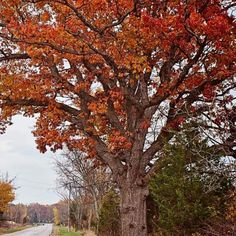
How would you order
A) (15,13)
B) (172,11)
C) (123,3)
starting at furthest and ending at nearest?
1. (15,13)
2. (172,11)
3. (123,3)

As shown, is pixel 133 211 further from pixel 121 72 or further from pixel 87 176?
pixel 87 176

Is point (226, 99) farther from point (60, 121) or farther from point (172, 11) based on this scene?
point (60, 121)

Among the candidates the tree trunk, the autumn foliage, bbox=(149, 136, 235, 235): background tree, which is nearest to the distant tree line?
bbox=(149, 136, 235, 235): background tree

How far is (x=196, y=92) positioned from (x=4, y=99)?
5.68m

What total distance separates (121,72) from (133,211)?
3962 mm

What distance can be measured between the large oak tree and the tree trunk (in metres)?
0.03

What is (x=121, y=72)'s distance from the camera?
11922mm

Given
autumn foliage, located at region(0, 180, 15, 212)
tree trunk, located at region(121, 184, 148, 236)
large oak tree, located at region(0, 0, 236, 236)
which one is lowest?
tree trunk, located at region(121, 184, 148, 236)

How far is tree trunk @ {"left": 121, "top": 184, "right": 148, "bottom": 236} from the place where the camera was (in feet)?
39.8

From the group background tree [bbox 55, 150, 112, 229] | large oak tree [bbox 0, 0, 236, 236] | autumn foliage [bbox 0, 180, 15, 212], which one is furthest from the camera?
autumn foliage [bbox 0, 180, 15, 212]

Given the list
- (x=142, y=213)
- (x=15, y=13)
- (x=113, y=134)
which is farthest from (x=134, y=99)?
(x=15, y=13)

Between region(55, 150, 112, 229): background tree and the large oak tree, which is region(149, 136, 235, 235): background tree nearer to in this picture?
the large oak tree

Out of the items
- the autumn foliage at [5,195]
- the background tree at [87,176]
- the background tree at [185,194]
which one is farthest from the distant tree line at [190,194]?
the autumn foliage at [5,195]

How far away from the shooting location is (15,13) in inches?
500
